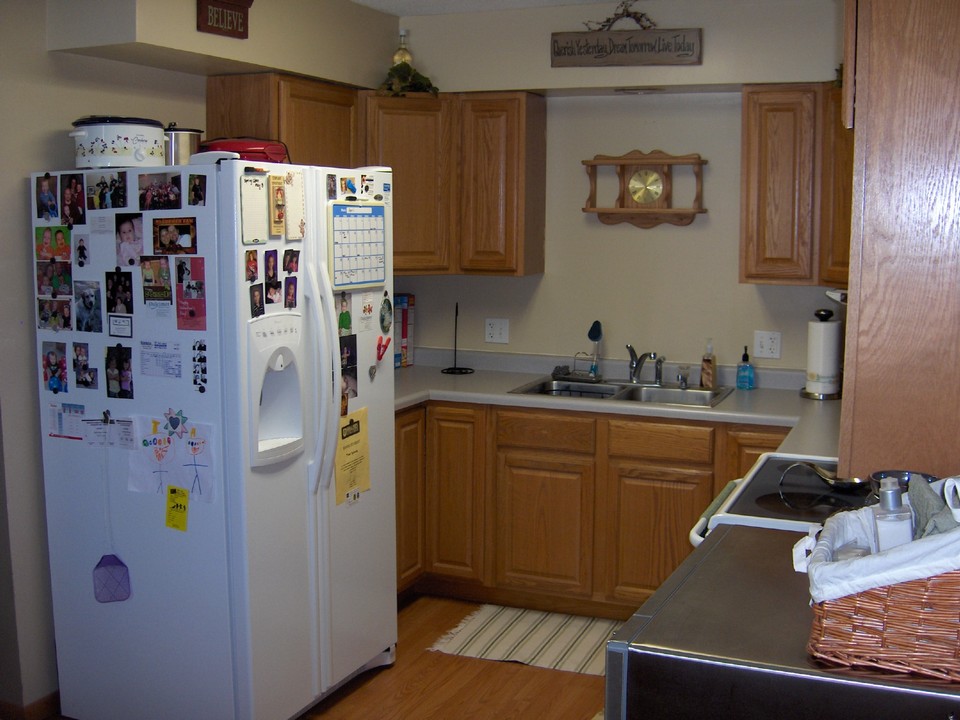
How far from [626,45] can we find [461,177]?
2.62 feet

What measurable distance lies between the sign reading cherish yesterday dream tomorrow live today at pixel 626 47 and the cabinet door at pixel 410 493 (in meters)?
1.44

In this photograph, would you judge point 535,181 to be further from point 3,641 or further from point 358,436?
point 3,641

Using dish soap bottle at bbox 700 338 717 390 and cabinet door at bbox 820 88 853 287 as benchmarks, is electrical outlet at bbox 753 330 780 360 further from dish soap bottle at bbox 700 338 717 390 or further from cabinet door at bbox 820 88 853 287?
cabinet door at bbox 820 88 853 287

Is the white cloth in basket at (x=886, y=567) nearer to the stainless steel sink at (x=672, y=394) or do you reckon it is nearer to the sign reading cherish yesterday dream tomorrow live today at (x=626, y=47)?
the stainless steel sink at (x=672, y=394)

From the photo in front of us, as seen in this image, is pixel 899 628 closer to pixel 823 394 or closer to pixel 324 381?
pixel 324 381

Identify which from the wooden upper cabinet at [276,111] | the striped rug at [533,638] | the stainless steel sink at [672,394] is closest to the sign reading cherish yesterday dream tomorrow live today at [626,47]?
the wooden upper cabinet at [276,111]

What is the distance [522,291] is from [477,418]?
2.45 feet

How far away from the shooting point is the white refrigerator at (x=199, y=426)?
2705 millimetres

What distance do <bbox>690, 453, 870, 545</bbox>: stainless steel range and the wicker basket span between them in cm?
67

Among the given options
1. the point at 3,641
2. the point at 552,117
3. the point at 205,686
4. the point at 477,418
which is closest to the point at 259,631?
the point at 205,686

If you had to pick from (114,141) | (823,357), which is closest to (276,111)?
(114,141)

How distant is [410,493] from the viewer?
3941mm

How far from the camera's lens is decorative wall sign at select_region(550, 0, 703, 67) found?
3.80 m

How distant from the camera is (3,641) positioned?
3078mm
